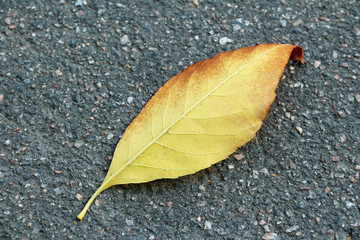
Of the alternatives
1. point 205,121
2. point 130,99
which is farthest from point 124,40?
point 205,121

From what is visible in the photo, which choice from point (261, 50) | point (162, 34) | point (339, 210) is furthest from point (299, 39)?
point (339, 210)

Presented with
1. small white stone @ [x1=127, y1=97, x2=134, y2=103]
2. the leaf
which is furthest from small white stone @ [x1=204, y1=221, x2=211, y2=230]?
small white stone @ [x1=127, y1=97, x2=134, y2=103]

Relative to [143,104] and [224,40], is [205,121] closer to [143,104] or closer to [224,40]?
[143,104]

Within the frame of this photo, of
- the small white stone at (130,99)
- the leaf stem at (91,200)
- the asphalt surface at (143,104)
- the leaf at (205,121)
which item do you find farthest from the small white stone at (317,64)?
the leaf stem at (91,200)

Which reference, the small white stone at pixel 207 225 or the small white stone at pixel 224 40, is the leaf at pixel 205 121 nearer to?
the small white stone at pixel 207 225

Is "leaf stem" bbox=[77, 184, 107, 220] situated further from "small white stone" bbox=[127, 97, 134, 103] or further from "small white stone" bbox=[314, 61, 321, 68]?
"small white stone" bbox=[314, 61, 321, 68]

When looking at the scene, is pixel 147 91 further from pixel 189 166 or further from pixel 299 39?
pixel 299 39
